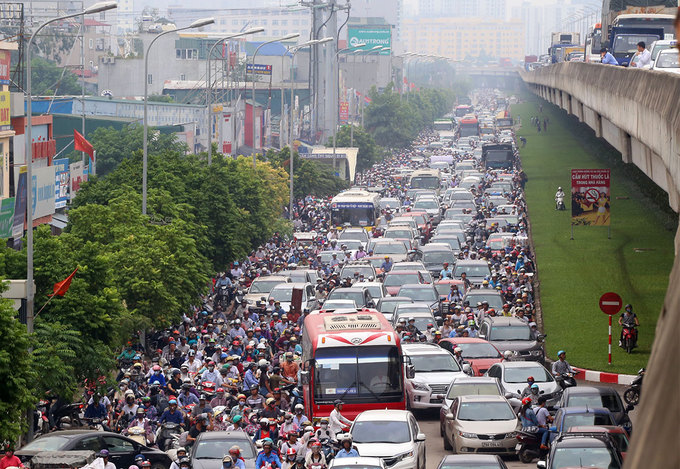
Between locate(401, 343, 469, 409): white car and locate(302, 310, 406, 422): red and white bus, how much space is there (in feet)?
6.50

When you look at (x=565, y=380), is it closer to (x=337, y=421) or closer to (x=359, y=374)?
(x=359, y=374)

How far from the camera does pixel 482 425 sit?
1886cm

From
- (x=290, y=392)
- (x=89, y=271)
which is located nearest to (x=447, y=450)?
(x=290, y=392)

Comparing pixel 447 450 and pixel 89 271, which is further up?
pixel 89 271

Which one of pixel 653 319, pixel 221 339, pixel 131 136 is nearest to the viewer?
pixel 221 339

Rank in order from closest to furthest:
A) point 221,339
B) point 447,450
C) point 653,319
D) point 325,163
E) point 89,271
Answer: point 447,450 → point 89,271 → point 221,339 → point 653,319 → point 325,163

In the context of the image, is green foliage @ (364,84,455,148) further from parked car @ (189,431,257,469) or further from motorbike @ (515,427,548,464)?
parked car @ (189,431,257,469)

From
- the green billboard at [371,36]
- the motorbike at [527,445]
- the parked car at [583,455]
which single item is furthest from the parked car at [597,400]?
the green billboard at [371,36]

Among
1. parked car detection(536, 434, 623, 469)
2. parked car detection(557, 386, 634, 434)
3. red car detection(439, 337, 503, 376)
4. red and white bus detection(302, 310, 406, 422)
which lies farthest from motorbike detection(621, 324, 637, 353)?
parked car detection(536, 434, 623, 469)

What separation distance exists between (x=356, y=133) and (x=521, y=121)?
214 feet

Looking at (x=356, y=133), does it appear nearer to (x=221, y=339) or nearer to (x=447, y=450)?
(x=221, y=339)

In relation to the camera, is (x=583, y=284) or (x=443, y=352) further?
(x=583, y=284)

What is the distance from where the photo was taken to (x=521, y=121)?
152375mm

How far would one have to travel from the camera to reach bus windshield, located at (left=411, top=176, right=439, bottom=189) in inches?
2803
